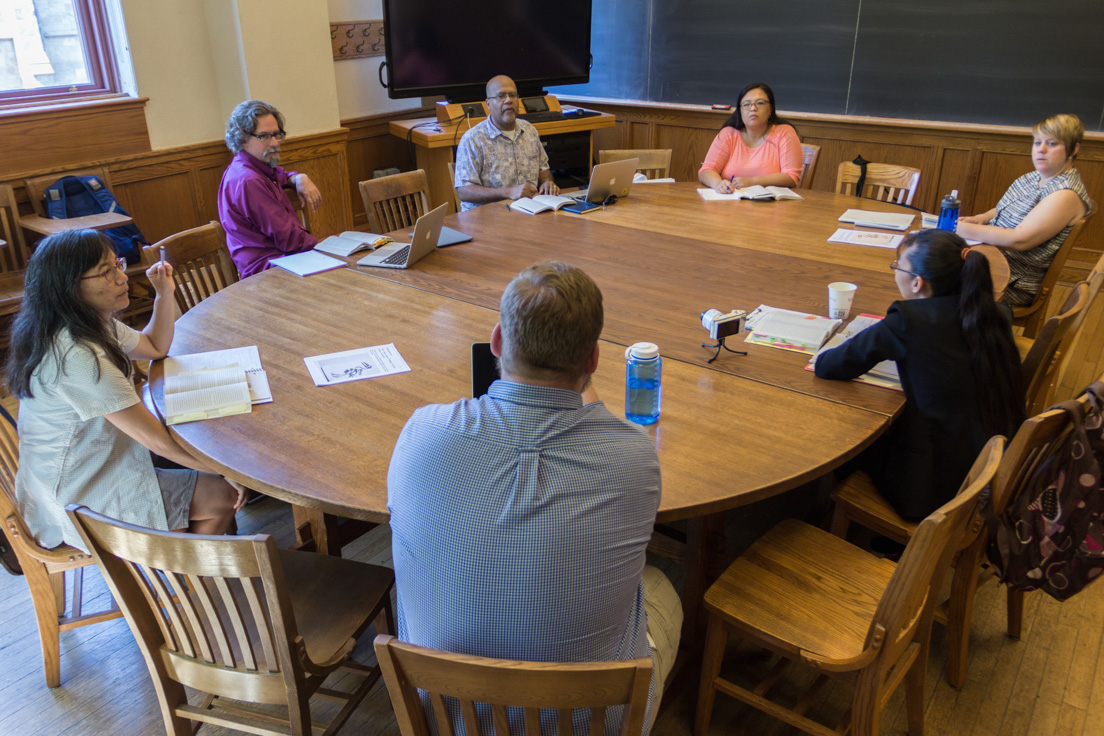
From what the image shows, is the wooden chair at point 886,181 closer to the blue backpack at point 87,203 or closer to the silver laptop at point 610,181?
the silver laptop at point 610,181

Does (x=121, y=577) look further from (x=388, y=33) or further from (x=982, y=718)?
(x=388, y=33)

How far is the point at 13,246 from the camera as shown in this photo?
3.85 m

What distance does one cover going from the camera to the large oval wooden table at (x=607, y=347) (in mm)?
1674

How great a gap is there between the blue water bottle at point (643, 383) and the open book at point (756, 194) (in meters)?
2.34

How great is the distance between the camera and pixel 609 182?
378 centimetres

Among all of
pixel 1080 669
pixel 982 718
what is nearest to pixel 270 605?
pixel 982 718

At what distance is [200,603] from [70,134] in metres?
3.62

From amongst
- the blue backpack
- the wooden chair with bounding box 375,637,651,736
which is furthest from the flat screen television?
the wooden chair with bounding box 375,637,651,736

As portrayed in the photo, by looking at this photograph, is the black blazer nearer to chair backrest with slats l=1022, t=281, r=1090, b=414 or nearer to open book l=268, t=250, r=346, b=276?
chair backrest with slats l=1022, t=281, r=1090, b=414

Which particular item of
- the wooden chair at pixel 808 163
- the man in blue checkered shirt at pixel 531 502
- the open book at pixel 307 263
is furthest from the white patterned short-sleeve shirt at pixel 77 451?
the wooden chair at pixel 808 163

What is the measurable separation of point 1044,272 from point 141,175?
15.1 feet

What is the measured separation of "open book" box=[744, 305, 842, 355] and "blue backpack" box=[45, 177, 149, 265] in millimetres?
3210

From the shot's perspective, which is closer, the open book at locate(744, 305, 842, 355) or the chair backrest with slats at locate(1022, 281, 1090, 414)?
the chair backrest with slats at locate(1022, 281, 1090, 414)

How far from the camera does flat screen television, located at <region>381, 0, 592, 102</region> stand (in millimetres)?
5113
